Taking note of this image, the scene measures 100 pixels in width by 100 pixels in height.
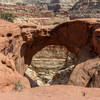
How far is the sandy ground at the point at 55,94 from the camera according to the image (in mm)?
5750

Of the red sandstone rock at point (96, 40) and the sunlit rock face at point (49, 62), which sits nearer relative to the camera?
the red sandstone rock at point (96, 40)

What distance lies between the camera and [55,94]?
628cm

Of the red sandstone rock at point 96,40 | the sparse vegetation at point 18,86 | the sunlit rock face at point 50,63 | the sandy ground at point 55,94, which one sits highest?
the red sandstone rock at point 96,40

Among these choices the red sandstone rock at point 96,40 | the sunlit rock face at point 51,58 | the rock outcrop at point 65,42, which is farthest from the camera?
the sunlit rock face at point 51,58

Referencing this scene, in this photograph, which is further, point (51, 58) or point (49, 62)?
point (51, 58)

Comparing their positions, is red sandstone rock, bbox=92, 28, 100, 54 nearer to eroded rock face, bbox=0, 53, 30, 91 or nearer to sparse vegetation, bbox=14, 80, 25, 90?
eroded rock face, bbox=0, 53, 30, 91

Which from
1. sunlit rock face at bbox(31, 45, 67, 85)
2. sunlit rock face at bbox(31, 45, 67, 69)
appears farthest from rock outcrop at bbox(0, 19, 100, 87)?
sunlit rock face at bbox(31, 45, 67, 69)

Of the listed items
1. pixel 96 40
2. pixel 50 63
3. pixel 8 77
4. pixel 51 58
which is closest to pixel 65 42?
pixel 96 40

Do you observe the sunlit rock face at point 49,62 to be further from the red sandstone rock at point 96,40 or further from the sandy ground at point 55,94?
the sandy ground at point 55,94

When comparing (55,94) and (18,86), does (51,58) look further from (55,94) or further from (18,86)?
(55,94)

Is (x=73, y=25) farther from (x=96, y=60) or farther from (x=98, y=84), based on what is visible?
(x=98, y=84)

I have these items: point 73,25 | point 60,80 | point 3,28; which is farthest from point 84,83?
point 60,80

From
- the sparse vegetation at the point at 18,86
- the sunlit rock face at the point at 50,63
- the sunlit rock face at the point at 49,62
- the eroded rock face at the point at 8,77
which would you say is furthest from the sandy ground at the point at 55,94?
the sunlit rock face at the point at 49,62

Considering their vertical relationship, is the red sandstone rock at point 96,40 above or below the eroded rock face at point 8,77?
above
